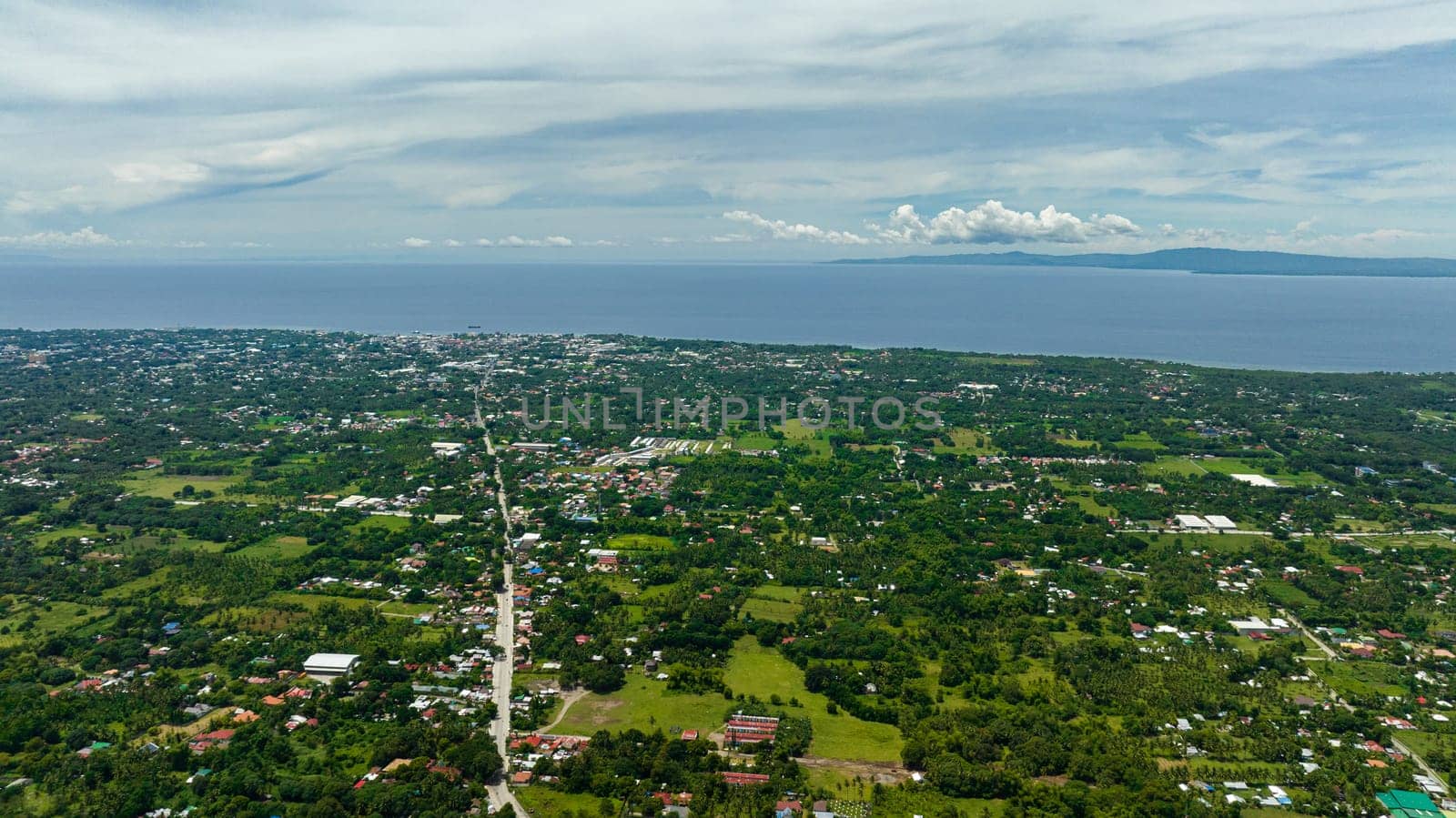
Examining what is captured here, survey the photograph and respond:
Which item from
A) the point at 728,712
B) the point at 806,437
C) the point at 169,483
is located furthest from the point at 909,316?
the point at 728,712

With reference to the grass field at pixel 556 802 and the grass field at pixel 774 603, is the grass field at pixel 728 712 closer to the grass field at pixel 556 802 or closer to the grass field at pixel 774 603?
the grass field at pixel 556 802

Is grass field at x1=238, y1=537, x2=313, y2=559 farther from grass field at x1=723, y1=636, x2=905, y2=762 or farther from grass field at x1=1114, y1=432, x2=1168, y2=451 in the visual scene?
grass field at x1=1114, y1=432, x2=1168, y2=451

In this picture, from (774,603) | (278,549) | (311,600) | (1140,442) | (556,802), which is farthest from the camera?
(1140,442)

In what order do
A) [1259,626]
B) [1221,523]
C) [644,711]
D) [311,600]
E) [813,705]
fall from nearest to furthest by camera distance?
[644,711] → [813,705] → [1259,626] → [311,600] → [1221,523]

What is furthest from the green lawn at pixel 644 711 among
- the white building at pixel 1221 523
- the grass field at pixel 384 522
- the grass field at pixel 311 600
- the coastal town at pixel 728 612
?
the white building at pixel 1221 523

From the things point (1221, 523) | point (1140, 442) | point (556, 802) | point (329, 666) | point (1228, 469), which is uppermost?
point (1140, 442)

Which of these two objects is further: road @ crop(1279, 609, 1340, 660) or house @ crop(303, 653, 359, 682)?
road @ crop(1279, 609, 1340, 660)

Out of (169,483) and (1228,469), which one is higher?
(1228,469)

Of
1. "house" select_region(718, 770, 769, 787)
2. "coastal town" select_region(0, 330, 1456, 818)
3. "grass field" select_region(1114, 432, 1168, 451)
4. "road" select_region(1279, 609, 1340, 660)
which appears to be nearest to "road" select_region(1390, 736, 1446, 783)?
"coastal town" select_region(0, 330, 1456, 818)

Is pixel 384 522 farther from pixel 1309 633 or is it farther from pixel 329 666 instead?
pixel 1309 633
